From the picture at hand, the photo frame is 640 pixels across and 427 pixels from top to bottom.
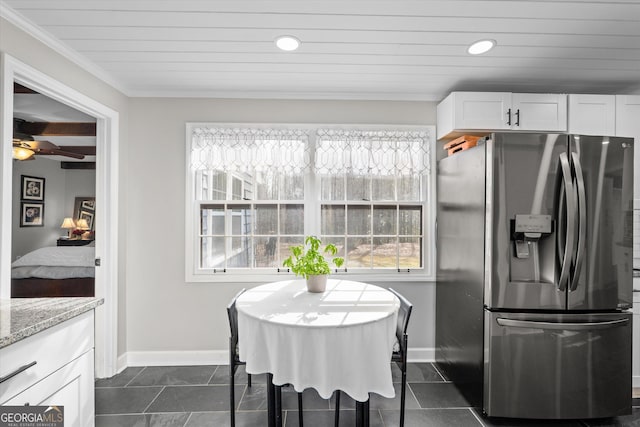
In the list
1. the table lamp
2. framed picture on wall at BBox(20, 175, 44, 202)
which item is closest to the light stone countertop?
framed picture on wall at BBox(20, 175, 44, 202)

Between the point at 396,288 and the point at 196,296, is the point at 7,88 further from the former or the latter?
the point at 396,288

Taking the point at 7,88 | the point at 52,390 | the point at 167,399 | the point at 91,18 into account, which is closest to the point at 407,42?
the point at 91,18

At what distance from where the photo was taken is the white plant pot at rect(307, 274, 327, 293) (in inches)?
80.9

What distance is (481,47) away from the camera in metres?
2.04

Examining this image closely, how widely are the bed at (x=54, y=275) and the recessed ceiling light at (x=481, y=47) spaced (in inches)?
151

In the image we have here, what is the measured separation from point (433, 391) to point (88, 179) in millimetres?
5156

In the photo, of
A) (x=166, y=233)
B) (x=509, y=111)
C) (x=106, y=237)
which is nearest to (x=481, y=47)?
(x=509, y=111)

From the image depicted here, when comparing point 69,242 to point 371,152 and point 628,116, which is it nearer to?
point 371,152

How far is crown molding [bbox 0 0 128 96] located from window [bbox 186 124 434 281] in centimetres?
71

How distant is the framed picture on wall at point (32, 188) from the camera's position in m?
3.94

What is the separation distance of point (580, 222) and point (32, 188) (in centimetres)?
570

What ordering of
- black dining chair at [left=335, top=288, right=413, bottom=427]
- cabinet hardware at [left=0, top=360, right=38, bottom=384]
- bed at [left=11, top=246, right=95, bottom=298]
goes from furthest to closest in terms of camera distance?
1. bed at [left=11, top=246, right=95, bottom=298]
2. black dining chair at [left=335, top=288, right=413, bottom=427]
3. cabinet hardware at [left=0, top=360, right=38, bottom=384]

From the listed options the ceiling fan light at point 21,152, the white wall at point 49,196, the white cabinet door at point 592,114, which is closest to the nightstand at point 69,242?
the white wall at point 49,196

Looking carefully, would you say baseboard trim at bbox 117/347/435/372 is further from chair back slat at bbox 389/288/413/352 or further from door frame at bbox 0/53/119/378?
chair back slat at bbox 389/288/413/352
